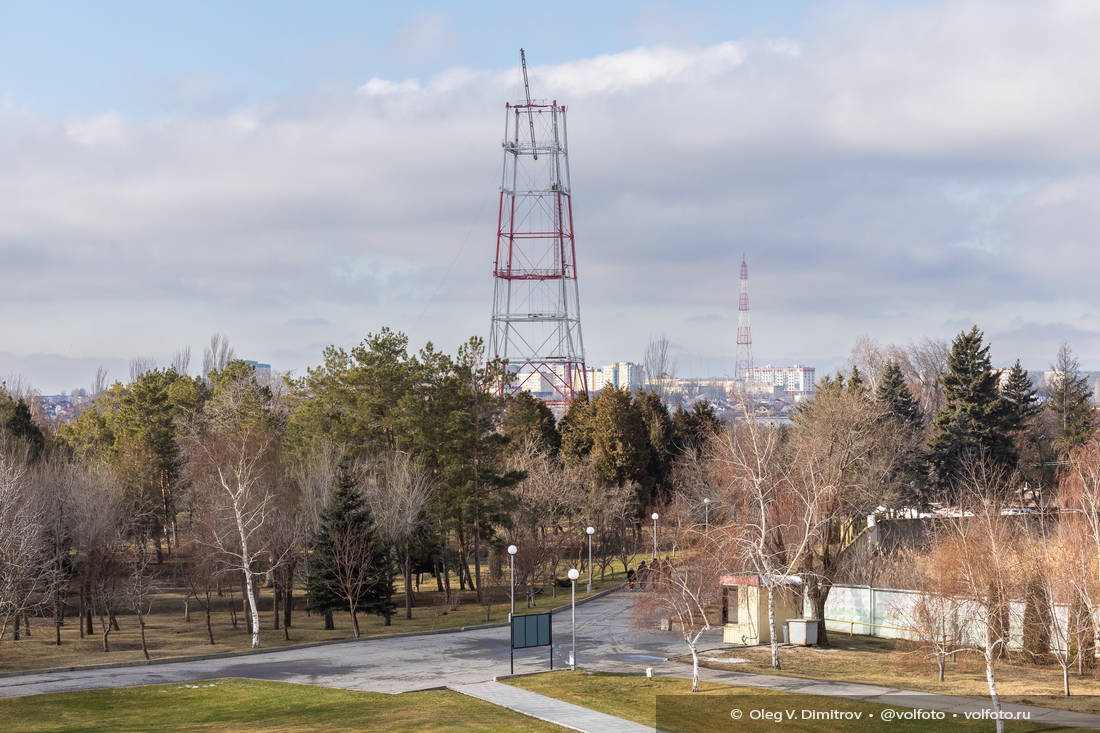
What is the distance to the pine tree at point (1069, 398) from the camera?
63.6 metres

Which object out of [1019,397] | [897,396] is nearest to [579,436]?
[897,396]

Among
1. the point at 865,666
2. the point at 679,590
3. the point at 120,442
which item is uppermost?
the point at 120,442

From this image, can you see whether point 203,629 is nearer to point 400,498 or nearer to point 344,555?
point 344,555

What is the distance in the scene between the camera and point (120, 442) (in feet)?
187

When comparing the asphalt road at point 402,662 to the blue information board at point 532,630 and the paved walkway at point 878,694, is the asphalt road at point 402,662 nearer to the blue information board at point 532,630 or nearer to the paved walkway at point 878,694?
the blue information board at point 532,630

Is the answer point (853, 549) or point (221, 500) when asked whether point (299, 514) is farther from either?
point (853, 549)

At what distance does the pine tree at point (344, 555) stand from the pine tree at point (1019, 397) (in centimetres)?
3746

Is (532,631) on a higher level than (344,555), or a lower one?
lower

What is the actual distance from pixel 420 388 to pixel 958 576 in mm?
27143

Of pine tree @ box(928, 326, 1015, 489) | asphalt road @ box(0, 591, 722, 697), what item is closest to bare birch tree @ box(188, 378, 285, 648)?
asphalt road @ box(0, 591, 722, 697)

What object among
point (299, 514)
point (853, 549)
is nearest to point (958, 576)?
point (853, 549)

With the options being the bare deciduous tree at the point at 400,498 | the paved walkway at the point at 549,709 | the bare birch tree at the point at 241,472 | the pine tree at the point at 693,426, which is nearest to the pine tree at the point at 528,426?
the pine tree at the point at 693,426

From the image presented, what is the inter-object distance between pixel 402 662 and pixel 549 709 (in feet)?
27.4

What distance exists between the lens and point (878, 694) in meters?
25.0
